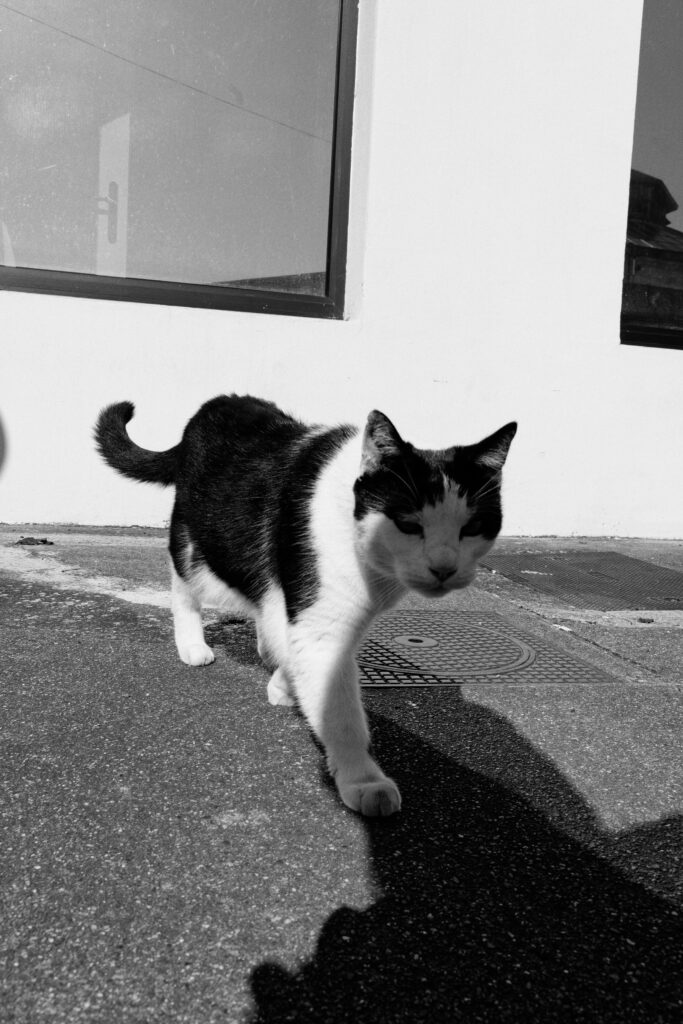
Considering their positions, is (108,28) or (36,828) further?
(108,28)

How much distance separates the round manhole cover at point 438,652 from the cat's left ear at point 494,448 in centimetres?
80

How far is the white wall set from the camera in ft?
13.6

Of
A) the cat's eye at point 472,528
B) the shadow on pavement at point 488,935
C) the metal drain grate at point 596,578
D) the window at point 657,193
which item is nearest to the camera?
the shadow on pavement at point 488,935

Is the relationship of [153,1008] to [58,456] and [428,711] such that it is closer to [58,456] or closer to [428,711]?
[428,711]

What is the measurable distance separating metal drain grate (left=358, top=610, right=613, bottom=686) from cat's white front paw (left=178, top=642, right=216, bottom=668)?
0.46 meters

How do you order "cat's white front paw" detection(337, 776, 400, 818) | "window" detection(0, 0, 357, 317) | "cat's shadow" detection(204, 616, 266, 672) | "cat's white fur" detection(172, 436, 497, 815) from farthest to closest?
"window" detection(0, 0, 357, 317) → "cat's shadow" detection(204, 616, 266, 672) → "cat's white fur" detection(172, 436, 497, 815) → "cat's white front paw" detection(337, 776, 400, 818)

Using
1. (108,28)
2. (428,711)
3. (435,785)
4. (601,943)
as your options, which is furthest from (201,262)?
(601,943)

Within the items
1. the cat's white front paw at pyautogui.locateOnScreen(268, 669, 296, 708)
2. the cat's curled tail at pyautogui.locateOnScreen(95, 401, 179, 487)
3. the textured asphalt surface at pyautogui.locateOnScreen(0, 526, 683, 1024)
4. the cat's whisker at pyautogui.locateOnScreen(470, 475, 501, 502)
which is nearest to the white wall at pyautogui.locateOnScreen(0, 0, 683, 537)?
the cat's curled tail at pyautogui.locateOnScreen(95, 401, 179, 487)

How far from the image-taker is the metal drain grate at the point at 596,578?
3869 millimetres

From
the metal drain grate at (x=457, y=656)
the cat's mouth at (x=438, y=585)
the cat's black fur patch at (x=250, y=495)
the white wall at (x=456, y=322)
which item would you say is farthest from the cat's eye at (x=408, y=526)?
the white wall at (x=456, y=322)

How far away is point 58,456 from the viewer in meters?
4.14

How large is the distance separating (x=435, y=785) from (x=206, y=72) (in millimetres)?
3820

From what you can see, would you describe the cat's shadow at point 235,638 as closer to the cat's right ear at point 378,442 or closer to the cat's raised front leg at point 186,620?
the cat's raised front leg at point 186,620

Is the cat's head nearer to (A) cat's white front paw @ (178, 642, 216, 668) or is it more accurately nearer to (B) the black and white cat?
(B) the black and white cat
